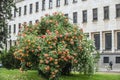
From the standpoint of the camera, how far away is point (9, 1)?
37.8m

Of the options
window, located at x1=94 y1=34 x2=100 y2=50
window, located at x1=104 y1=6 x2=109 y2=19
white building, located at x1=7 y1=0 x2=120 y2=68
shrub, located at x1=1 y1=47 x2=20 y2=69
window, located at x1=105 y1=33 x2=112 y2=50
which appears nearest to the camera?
shrub, located at x1=1 y1=47 x2=20 y2=69

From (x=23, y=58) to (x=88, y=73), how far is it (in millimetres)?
3397

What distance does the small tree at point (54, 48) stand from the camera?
17.6 meters

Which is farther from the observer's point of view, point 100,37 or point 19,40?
point 100,37

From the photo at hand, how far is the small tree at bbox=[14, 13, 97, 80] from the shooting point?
17.6 metres

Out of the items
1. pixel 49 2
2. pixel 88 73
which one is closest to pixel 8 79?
pixel 88 73

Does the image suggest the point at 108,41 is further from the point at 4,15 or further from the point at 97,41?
the point at 4,15

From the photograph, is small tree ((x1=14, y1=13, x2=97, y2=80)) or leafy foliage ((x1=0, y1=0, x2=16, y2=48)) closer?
small tree ((x1=14, y1=13, x2=97, y2=80))

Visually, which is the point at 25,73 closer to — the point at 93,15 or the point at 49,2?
the point at 93,15

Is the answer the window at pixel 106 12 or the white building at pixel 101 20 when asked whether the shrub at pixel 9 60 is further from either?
the window at pixel 106 12

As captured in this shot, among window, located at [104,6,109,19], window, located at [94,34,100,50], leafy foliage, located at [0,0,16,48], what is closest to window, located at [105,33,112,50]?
window, located at [94,34,100,50]

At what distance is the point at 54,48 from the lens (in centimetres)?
1780

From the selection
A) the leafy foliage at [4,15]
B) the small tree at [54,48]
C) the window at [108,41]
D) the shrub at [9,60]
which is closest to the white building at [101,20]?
the window at [108,41]

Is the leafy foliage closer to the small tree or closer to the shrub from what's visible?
the shrub
